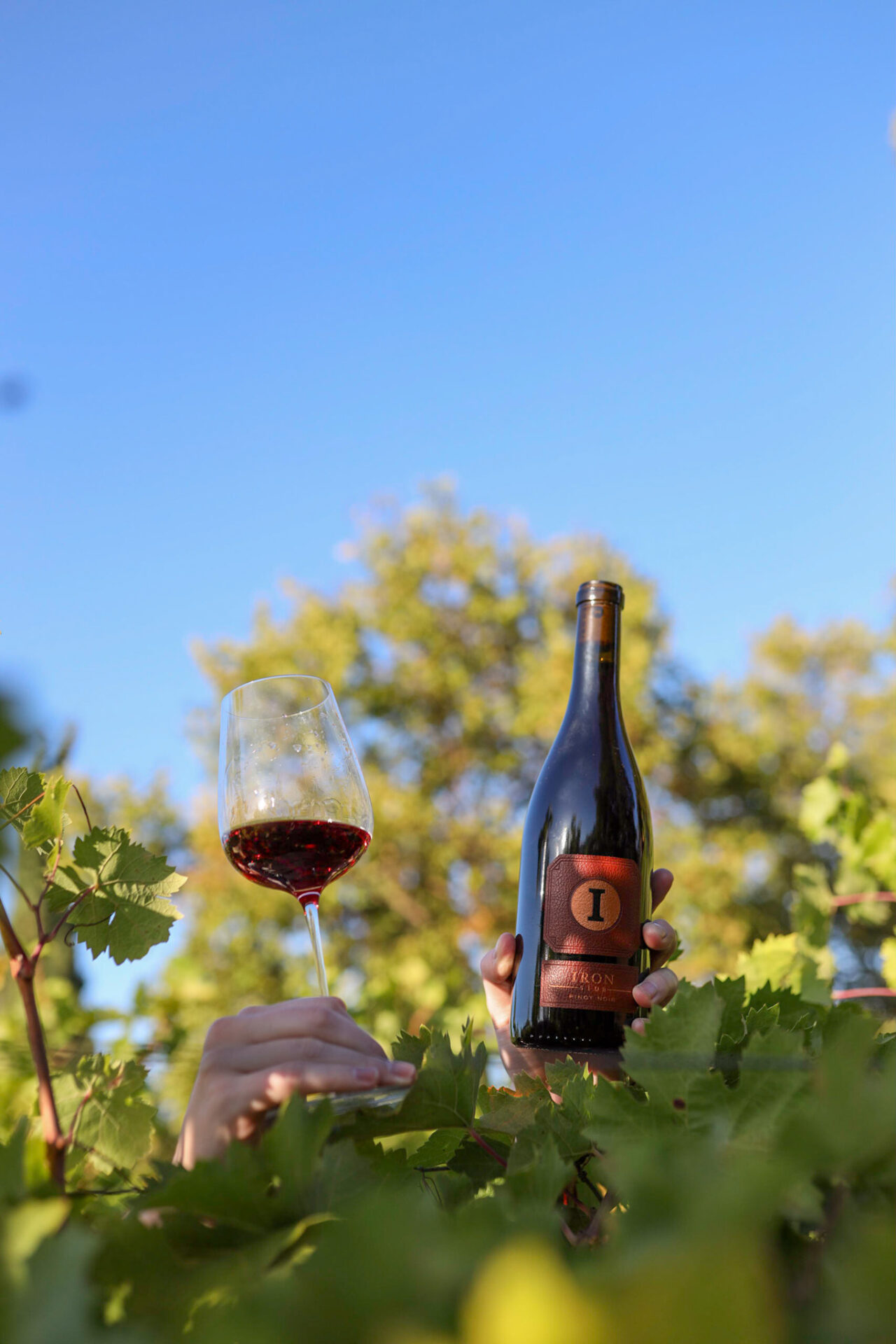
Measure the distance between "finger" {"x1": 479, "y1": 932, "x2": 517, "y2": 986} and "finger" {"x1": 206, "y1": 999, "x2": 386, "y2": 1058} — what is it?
0.98 meters

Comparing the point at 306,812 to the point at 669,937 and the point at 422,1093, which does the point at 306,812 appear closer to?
the point at 669,937

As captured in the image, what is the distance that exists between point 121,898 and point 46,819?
12cm

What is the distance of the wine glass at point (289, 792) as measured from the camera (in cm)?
171

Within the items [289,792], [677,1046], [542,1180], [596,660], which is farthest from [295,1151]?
[596,660]

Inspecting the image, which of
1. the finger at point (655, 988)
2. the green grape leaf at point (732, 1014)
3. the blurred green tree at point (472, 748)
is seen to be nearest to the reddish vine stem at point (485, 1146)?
the green grape leaf at point (732, 1014)

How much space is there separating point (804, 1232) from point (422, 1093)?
37cm

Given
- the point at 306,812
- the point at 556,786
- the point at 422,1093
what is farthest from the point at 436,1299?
the point at 556,786

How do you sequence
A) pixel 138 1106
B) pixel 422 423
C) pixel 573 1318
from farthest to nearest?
pixel 422 423 < pixel 138 1106 < pixel 573 1318

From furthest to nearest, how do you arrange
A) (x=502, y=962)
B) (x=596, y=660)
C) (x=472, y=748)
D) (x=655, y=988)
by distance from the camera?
1. (x=472, y=748)
2. (x=596, y=660)
3. (x=502, y=962)
4. (x=655, y=988)

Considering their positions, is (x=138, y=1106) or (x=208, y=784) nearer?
(x=138, y=1106)

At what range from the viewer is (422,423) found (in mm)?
25094

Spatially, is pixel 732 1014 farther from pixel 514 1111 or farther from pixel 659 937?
pixel 659 937

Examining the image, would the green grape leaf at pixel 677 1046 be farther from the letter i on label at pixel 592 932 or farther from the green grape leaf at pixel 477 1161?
the letter i on label at pixel 592 932

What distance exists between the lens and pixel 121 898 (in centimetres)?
111
